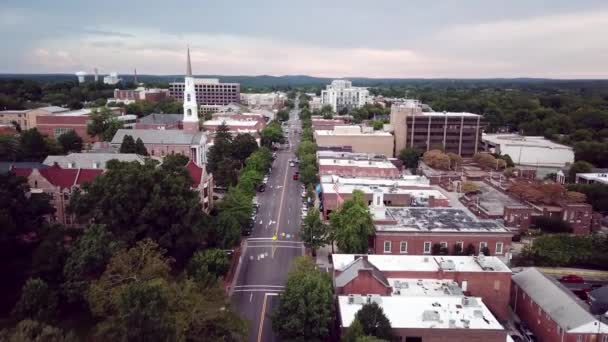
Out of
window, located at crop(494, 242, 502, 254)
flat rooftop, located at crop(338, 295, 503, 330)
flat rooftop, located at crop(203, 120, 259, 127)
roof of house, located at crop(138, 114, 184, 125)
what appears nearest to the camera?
flat rooftop, located at crop(338, 295, 503, 330)

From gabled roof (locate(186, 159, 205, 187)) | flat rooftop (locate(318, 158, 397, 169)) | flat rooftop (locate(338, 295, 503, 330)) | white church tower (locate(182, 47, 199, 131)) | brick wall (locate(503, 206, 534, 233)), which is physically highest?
white church tower (locate(182, 47, 199, 131))

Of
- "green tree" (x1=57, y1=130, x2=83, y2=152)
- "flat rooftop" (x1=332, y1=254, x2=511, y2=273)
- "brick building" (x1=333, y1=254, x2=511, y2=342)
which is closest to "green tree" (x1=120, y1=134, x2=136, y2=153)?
"green tree" (x1=57, y1=130, x2=83, y2=152)

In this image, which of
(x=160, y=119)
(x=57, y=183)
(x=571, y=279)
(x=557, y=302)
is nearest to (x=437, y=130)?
(x=160, y=119)

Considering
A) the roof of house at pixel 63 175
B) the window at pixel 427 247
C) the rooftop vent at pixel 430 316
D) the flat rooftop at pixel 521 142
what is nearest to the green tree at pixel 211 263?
the rooftop vent at pixel 430 316

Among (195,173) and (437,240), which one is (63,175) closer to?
(195,173)

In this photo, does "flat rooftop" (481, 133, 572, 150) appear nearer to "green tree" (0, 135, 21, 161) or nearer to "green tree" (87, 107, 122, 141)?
"green tree" (87, 107, 122, 141)

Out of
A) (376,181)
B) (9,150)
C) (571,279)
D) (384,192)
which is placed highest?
(9,150)

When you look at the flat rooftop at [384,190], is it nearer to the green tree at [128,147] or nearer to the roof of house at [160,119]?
the green tree at [128,147]
